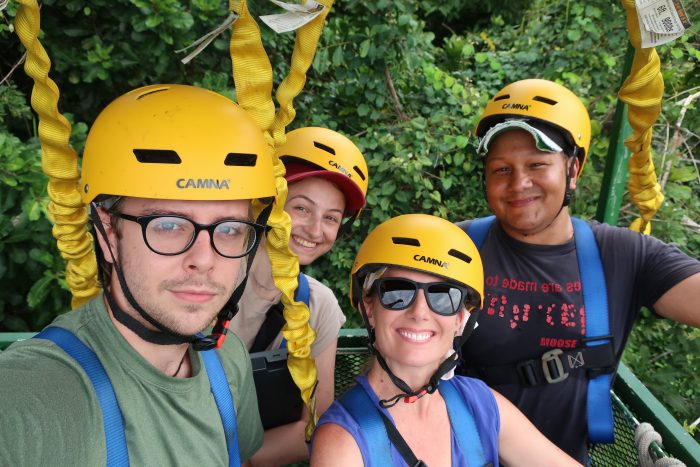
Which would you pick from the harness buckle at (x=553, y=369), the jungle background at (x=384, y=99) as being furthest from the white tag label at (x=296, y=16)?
the jungle background at (x=384, y=99)

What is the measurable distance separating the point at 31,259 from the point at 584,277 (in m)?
3.35

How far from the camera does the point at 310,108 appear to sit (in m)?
6.15

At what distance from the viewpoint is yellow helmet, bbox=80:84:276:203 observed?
5.37ft

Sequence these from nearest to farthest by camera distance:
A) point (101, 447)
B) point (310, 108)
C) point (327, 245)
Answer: point (101, 447)
point (327, 245)
point (310, 108)

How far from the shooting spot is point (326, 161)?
9.01 ft

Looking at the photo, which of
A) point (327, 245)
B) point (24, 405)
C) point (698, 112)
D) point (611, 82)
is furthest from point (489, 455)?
point (611, 82)

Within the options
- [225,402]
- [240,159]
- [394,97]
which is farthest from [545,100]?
[394,97]

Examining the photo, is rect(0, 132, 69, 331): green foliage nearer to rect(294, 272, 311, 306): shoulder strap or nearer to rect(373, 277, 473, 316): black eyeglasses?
rect(294, 272, 311, 306): shoulder strap

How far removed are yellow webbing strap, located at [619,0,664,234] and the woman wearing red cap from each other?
53.4 inches

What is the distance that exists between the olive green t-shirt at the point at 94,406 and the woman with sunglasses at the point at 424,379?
49cm

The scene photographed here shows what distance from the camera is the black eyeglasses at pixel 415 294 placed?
2.16 m

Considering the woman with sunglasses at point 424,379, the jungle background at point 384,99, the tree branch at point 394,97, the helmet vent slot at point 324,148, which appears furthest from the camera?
the tree branch at point 394,97

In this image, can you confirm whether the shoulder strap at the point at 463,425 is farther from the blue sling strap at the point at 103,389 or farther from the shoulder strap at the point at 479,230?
the blue sling strap at the point at 103,389

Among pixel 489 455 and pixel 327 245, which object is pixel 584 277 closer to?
pixel 489 455
